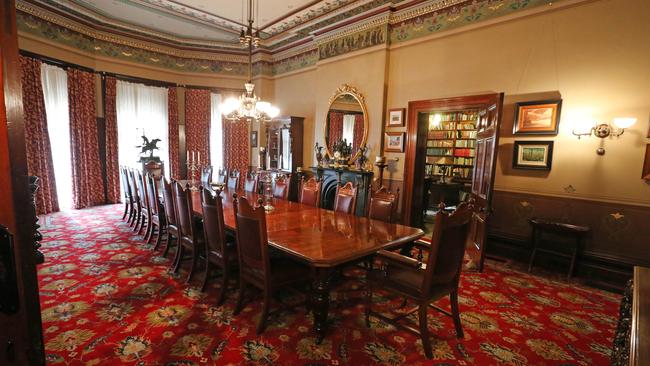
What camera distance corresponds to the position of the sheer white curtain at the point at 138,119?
6449mm

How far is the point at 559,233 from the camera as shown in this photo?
3291 millimetres

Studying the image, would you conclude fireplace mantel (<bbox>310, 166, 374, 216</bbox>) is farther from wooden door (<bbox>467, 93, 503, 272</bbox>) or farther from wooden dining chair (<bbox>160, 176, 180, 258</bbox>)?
wooden dining chair (<bbox>160, 176, 180, 258</bbox>)

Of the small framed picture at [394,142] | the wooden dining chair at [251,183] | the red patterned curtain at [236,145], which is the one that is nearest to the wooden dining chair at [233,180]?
the wooden dining chair at [251,183]

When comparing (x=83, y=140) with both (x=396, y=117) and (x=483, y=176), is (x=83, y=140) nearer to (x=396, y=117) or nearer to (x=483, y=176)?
(x=396, y=117)

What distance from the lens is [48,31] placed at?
518 centimetres

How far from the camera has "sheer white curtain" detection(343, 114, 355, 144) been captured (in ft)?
17.9

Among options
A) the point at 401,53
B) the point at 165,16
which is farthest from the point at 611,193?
the point at 165,16

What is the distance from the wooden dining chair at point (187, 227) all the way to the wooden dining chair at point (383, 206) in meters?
1.73

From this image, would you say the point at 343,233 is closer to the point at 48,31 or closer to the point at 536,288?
the point at 536,288

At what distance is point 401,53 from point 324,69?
5.28ft

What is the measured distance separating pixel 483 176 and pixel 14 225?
3.86 metres

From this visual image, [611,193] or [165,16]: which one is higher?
[165,16]

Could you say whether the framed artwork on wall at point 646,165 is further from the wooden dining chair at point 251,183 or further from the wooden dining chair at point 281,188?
the wooden dining chair at point 251,183

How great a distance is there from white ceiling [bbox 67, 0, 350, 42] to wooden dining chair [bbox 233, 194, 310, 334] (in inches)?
166
